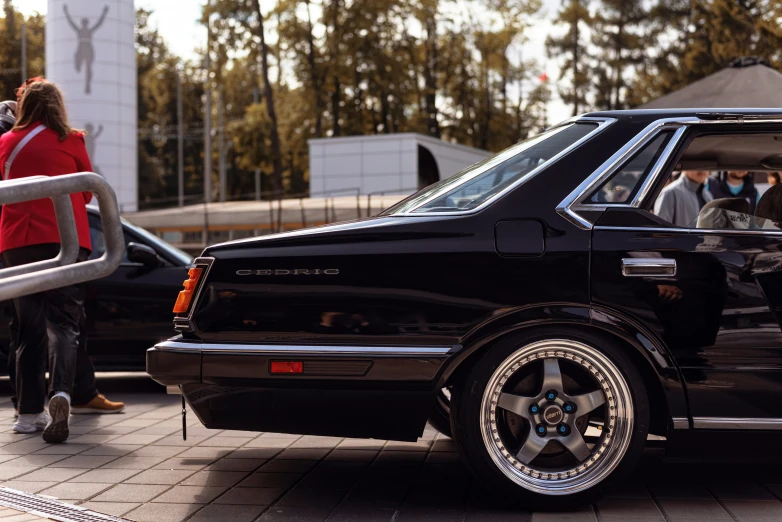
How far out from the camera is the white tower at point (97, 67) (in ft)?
115

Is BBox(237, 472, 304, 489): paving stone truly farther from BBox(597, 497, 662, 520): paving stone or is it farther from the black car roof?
the black car roof

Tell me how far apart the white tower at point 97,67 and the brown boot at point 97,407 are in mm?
29117

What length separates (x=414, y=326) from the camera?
3.89 metres

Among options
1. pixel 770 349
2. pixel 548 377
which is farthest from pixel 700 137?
pixel 548 377

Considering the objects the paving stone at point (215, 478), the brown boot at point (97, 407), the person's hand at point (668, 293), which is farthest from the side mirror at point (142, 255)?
the person's hand at point (668, 293)

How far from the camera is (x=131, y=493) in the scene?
4.29m

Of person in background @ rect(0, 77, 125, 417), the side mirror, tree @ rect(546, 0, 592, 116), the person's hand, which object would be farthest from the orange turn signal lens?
tree @ rect(546, 0, 592, 116)

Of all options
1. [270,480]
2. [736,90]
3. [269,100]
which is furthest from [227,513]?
[269,100]

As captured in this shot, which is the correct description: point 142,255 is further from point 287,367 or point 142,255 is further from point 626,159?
point 626,159

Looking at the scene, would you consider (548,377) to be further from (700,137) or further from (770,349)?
(700,137)

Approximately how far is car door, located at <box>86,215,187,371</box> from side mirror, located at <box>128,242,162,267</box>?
9cm

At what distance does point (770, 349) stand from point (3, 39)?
59.5m

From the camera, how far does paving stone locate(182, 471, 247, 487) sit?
4453 millimetres

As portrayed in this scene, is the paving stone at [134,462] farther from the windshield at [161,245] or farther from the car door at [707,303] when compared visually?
the windshield at [161,245]
